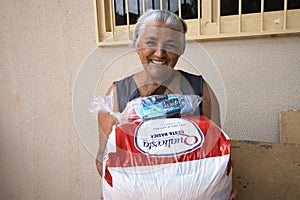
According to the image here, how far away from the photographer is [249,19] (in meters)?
1.32

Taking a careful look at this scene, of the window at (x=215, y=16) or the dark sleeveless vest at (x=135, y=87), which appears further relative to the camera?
the window at (x=215, y=16)

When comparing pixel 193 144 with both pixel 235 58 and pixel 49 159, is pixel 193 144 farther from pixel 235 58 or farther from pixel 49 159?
pixel 49 159

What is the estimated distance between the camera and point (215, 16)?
138 centimetres

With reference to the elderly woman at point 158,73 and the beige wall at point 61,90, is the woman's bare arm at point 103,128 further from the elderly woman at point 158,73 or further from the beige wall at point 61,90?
the beige wall at point 61,90

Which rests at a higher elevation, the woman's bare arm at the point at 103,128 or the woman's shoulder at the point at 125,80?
the woman's shoulder at the point at 125,80

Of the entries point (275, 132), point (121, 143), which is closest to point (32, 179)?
point (121, 143)

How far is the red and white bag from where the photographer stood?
2.27 feet

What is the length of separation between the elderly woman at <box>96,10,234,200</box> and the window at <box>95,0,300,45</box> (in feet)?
1.02

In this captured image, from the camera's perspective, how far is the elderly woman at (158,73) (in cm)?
88

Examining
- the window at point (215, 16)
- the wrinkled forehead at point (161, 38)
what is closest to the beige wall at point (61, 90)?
the window at point (215, 16)

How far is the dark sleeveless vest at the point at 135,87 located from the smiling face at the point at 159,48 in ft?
0.28

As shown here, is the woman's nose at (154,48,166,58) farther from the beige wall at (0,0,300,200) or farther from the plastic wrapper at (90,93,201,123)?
the beige wall at (0,0,300,200)

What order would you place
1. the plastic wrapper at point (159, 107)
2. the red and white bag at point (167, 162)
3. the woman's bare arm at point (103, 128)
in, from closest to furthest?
the red and white bag at point (167, 162), the plastic wrapper at point (159, 107), the woman's bare arm at point (103, 128)

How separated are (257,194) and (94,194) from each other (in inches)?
40.9
